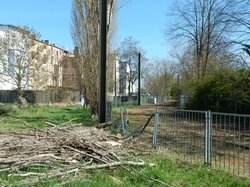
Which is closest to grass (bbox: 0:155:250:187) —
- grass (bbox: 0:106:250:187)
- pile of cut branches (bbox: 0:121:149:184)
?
grass (bbox: 0:106:250:187)

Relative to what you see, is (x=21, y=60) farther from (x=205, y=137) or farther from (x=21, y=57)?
(x=205, y=137)

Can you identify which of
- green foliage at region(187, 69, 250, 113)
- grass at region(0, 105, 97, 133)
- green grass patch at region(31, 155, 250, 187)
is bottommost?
green grass patch at region(31, 155, 250, 187)

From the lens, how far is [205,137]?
10.2 m

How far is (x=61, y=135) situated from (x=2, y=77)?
37.5m

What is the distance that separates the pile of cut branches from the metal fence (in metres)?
1.97

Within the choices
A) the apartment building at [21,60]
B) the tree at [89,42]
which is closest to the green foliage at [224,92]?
the tree at [89,42]

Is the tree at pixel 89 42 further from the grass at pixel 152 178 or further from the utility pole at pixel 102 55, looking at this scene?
the grass at pixel 152 178

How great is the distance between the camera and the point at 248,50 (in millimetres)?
25656

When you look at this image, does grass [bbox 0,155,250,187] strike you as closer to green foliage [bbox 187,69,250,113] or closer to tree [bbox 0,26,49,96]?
green foliage [bbox 187,69,250,113]

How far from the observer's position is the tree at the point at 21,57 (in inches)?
1737

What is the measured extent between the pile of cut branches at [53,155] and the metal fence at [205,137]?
197cm

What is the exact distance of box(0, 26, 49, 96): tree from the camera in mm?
44125

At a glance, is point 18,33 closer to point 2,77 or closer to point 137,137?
point 2,77

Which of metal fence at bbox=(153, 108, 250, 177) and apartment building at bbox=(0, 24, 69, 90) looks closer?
metal fence at bbox=(153, 108, 250, 177)
